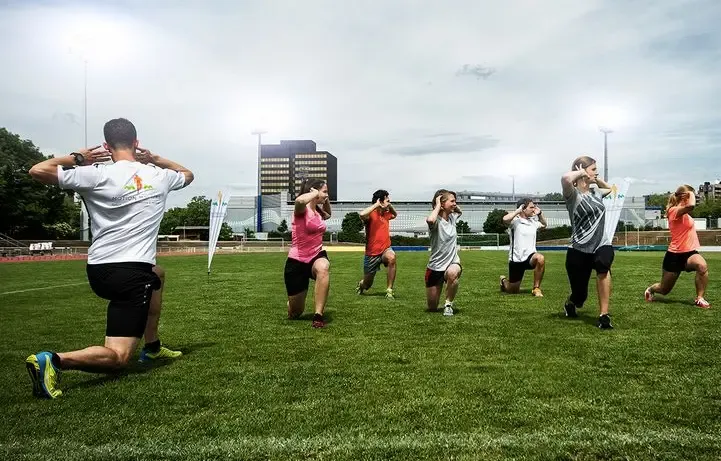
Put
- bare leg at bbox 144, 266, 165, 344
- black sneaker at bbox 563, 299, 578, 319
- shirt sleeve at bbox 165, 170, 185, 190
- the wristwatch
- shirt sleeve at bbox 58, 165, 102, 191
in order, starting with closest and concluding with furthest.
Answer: shirt sleeve at bbox 58, 165, 102, 191
the wristwatch
shirt sleeve at bbox 165, 170, 185, 190
bare leg at bbox 144, 266, 165, 344
black sneaker at bbox 563, 299, 578, 319

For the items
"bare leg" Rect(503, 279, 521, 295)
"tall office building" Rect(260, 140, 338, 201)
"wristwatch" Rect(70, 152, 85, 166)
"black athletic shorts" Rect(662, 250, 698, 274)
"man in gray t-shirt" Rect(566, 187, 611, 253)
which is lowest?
"bare leg" Rect(503, 279, 521, 295)

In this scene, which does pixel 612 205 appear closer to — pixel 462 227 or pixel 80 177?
pixel 80 177

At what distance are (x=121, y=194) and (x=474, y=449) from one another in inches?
131

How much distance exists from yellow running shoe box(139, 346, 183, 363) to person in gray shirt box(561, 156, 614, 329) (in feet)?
15.6

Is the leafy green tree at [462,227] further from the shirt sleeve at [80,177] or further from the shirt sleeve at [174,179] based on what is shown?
the shirt sleeve at [80,177]

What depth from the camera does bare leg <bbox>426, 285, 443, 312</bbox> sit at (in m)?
8.44

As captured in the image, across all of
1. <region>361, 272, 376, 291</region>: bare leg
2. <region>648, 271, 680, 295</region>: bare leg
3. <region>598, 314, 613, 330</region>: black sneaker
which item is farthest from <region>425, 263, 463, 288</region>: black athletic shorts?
<region>648, 271, 680, 295</region>: bare leg

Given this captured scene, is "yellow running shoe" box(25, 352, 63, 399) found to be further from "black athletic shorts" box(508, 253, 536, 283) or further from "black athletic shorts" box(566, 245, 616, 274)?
"black athletic shorts" box(508, 253, 536, 283)

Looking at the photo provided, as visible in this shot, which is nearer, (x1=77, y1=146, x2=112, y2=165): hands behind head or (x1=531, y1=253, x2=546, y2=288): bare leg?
(x1=77, y1=146, x2=112, y2=165): hands behind head

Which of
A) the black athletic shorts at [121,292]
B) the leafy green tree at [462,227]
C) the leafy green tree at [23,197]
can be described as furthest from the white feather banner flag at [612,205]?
the leafy green tree at [462,227]

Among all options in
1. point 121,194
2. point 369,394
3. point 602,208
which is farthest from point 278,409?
point 602,208

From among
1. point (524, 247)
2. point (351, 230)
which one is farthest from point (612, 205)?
point (351, 230)

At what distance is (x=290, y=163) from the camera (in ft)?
516

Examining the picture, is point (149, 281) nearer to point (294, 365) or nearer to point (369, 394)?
point (294, 365)
